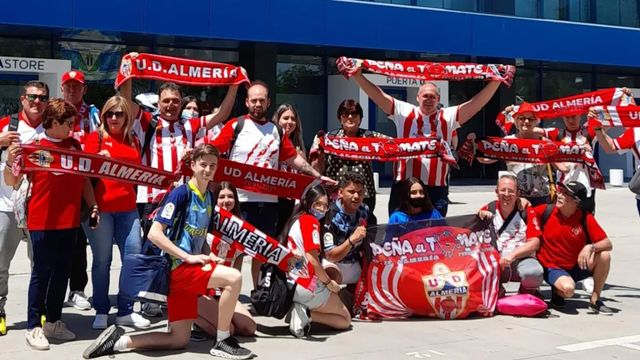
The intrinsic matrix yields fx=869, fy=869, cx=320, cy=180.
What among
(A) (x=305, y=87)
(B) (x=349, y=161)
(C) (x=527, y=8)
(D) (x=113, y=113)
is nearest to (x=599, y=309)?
(B) (x=349, y=161)

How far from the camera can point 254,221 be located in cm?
750

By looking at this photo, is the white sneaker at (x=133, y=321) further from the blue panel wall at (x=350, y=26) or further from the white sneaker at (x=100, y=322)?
the blue panel wall at (x=350, y=26)

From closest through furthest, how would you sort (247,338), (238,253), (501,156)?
(247,338) → (238,253) → (501,156)

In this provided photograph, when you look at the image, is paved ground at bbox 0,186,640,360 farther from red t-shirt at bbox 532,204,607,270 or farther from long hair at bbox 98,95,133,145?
long hair at bbox 98,95,133,145

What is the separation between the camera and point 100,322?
6746 millimetres

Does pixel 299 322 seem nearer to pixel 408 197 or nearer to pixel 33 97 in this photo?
pixel 408 197

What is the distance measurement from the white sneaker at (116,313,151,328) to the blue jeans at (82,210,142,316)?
13 centimetres

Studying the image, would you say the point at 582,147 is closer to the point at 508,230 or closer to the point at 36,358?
the point at 508,230

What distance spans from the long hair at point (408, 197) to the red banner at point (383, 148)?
365mm

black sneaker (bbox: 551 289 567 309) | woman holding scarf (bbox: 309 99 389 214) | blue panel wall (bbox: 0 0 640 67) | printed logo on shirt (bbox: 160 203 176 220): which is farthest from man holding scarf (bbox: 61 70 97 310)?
blue panel wall (bbox: 0 0 640 67)

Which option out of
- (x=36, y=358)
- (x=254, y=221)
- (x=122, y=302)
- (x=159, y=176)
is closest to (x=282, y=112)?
(x=254, y=221)

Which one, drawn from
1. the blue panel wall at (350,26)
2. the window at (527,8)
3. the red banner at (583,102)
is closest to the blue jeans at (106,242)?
the red banner at (583,102)

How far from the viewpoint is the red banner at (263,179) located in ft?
23.3

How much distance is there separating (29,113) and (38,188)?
2.39ft
